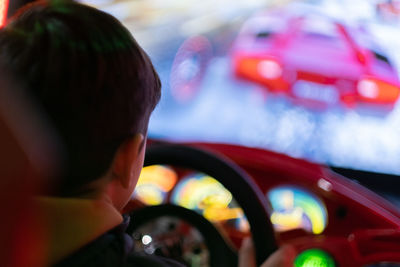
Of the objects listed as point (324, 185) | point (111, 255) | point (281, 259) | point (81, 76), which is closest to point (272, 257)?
point (281, 259)

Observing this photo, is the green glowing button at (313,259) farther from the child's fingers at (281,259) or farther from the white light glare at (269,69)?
→ the white light glare at (269,69)

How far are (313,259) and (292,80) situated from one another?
0.73m

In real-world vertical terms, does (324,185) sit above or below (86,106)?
below

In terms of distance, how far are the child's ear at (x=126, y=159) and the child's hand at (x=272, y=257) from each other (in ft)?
0.56

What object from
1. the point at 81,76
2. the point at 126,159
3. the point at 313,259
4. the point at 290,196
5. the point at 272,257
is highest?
the point at 81,76

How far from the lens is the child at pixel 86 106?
0.55 m

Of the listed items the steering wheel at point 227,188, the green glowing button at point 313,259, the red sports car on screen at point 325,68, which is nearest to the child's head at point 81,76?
the steering wheel at point 227,188

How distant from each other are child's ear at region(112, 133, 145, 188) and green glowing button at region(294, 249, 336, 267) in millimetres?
433

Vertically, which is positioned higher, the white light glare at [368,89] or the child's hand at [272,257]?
the child's hand at [272,257]

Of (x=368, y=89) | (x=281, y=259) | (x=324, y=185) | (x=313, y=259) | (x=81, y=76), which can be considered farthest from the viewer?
(x=368, y=89)

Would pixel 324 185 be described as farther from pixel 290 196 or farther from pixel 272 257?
pixel 272 257

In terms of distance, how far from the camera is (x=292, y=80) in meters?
1.65

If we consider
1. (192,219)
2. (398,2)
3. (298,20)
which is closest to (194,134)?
(298,20)

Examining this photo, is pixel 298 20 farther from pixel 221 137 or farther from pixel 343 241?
pixel 343 241
